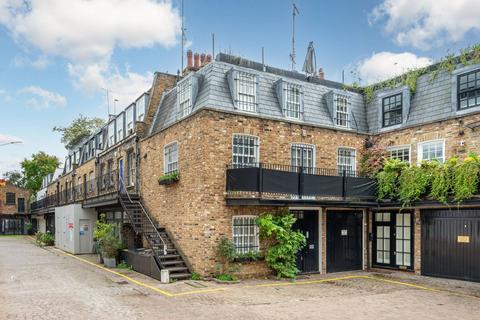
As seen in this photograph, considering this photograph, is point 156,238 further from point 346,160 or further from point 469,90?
point 469,90

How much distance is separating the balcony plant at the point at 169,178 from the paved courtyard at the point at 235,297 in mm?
3823

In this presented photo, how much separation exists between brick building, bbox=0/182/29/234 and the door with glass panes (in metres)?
53.4

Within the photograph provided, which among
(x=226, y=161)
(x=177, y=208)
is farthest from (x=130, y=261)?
(x=226, y=161)

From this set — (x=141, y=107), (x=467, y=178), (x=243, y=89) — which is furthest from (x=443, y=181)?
(x=141, y=107)

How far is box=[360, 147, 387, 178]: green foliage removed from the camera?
18.0 meters

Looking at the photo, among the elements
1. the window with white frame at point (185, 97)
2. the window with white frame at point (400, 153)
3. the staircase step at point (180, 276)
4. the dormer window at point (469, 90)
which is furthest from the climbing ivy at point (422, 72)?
the staircase step at point (180, 276)

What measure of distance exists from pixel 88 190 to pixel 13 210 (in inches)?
1437

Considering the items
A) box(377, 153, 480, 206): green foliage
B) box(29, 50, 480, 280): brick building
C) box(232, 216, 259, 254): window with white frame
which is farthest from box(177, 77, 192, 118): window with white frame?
box(377, 153, 480, 206): green foliage

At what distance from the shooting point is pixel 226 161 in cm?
1496

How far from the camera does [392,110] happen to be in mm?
18562

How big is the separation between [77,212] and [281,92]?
49.3 ft

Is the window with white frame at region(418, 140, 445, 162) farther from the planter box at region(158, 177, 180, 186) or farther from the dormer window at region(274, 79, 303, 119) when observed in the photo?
the planter box at region(158, 177, 180, 186)

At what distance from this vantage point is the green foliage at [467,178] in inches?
529

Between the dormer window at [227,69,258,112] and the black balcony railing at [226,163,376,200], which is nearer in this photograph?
the black balcony railing at [226,163,376,200]
